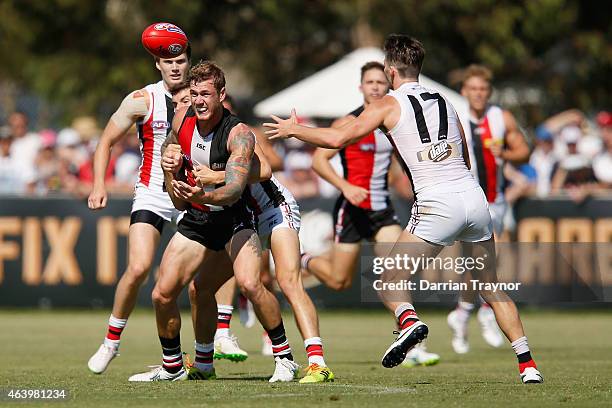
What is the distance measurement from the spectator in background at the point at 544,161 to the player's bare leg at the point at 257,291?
10.7 meters

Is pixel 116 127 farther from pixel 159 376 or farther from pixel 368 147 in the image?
pixel 368 147

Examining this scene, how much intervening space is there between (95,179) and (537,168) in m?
11.5

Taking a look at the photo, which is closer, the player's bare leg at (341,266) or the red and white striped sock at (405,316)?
the red and white striped sock at (405,316)

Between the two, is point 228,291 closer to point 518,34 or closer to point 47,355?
point 47,355

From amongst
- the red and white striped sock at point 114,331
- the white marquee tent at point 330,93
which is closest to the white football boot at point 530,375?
the red and white striped sock at point 114,331

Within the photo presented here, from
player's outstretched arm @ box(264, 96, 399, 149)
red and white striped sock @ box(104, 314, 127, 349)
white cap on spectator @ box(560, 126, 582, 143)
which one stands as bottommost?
red and white striped sock @ box(104, 314, 127, 349)

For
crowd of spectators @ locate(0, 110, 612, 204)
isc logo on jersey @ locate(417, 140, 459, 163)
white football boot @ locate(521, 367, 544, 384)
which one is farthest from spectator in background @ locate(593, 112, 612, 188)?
isc logo on jersey @ locate(417, 140, 459, 163)

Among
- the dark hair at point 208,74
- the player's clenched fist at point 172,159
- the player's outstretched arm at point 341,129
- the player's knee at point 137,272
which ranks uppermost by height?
the dark hair at point 208,74

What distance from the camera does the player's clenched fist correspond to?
9.45 meters

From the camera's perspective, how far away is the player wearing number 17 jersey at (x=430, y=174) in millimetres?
9617

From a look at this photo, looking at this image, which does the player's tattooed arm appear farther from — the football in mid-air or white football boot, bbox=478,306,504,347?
white football boot, bbox=478,306,504,347

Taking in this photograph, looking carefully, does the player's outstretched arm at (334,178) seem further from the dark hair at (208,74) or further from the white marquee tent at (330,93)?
the white marquee tent at (330,93)

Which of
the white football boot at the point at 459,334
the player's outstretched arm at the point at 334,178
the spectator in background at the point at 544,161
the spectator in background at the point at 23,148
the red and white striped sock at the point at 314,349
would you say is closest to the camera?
the red and white striped sock at the point at 314,349

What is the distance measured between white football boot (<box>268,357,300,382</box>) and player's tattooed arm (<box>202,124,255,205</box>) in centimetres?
136
